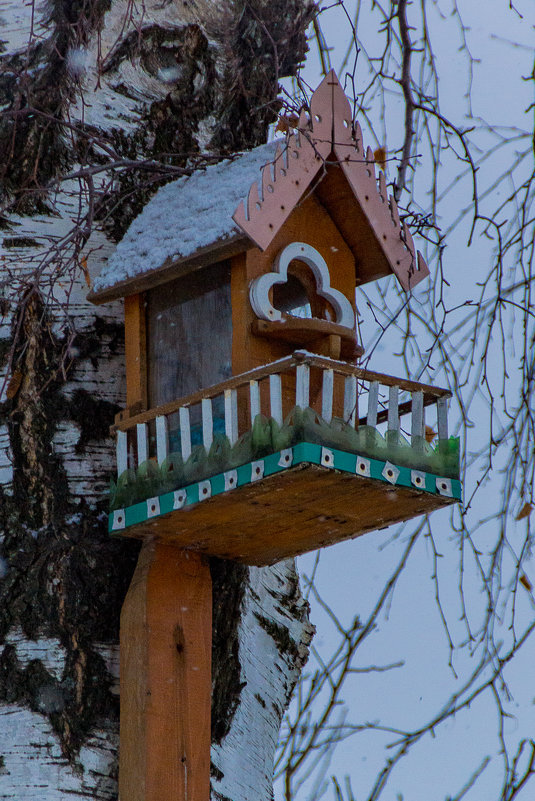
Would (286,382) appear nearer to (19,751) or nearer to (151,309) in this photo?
(151,309)

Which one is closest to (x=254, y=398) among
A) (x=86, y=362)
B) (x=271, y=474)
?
(x=271, y=474)

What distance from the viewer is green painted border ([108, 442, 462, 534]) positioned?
2338 mm

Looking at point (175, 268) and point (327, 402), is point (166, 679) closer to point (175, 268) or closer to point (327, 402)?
point (327, 402)

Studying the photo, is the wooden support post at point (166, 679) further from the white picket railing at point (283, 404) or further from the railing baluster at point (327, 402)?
the railing baluster at point (327, 402)

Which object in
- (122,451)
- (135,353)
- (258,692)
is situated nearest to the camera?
(122,451)

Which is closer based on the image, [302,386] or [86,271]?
[302,386]

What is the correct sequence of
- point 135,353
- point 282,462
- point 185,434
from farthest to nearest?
1. point 135,353
2. point 185,434
3. point 282,462

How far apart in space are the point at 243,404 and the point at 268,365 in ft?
0.41

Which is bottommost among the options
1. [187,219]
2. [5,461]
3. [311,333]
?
[5,461]

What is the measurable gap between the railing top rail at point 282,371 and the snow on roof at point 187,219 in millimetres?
278

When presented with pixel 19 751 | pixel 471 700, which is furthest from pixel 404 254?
pixel 19 751

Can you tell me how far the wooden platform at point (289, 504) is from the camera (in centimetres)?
237

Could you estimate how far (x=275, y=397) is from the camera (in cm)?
242

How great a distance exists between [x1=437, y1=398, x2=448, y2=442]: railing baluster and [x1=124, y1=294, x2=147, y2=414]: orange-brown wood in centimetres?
57
